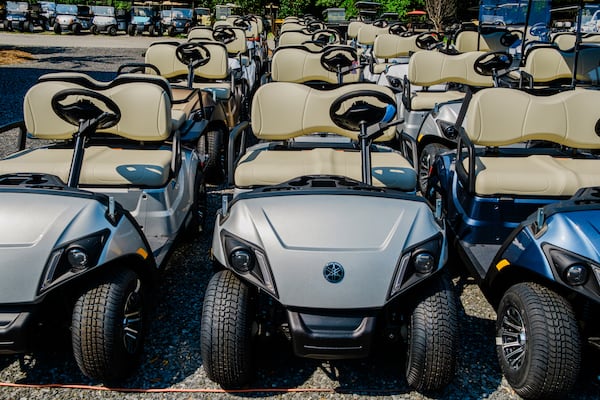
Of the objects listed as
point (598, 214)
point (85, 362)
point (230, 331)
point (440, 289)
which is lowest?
point (85, 362)

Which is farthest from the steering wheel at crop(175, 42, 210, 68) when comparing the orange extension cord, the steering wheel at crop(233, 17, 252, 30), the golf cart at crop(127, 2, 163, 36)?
the golf cart at crop(127, 2, 163, 36)

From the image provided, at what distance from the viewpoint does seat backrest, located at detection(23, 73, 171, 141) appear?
12.3ft

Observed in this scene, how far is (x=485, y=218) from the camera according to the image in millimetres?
3316

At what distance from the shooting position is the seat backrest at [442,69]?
575cm

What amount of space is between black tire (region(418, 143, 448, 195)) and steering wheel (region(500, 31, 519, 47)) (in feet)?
10.7

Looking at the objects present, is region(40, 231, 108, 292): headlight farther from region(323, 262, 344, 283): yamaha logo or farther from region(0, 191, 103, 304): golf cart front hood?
region(323, 262, 344, 283): yamaha logo

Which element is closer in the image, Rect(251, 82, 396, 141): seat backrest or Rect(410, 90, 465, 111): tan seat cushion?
Rect(251, 82, 396, 141): seat backrest

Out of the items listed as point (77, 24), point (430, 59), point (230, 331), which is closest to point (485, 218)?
point (230, 331)

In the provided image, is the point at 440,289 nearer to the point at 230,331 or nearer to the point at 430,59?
the point at 230,331

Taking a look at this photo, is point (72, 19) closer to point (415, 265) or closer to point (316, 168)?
point (316, 168)

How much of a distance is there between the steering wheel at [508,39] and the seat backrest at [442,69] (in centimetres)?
177

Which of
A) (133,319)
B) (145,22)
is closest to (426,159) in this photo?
(133,319)

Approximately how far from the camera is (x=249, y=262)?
225 cm

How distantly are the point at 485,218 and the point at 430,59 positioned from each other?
290 cm
